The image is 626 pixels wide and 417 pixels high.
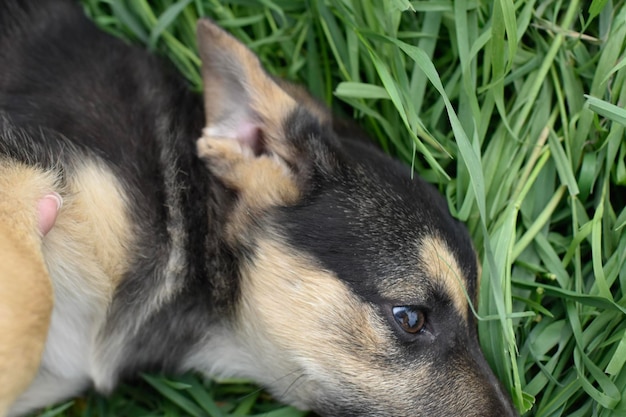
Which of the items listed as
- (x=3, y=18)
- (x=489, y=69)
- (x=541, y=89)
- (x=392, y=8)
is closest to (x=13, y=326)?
(x=3, y=18)

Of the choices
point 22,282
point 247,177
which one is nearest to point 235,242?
point 247,177

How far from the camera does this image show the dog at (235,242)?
315 cm

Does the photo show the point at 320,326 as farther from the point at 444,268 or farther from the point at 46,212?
the point at 46,212

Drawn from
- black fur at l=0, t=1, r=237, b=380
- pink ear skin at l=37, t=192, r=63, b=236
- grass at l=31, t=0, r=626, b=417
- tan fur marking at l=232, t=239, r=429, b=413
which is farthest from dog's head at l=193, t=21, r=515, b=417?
pink ear skin at l=37, t=192, r=63, b=236

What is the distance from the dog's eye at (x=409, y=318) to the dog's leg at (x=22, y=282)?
144 cm

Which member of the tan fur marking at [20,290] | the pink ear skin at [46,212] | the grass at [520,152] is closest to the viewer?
the tan fur marking at [20,290]

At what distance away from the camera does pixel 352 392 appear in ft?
10.4

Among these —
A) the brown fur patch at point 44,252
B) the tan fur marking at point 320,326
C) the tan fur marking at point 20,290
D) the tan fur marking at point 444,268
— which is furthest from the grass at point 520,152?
the tan fur marking at point 20,290

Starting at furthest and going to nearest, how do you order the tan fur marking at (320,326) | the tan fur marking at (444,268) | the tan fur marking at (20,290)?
1. the tan fur marking at (444,268)
2. the tan fur marking at (320,326)
3. the tan fur marking at (20,290)

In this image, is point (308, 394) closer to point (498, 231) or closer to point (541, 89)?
point (498, 231)

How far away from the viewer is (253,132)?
3.37 m

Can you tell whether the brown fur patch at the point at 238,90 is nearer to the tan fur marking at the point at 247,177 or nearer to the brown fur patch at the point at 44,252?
the tan fur marking at the point at 247,177

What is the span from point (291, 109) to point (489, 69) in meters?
1.18

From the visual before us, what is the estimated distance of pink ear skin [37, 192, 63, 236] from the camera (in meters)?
2.98
